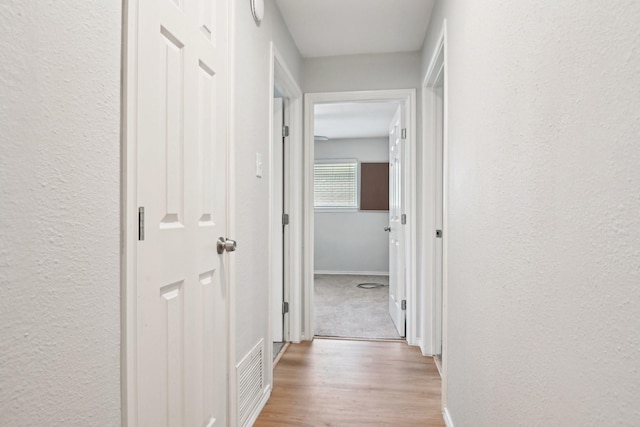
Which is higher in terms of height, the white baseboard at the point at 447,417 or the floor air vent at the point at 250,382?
the floor air vent at the point at 250,382

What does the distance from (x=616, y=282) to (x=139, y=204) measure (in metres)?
1.01

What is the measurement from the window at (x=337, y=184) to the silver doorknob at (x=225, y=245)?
5269 millimetres

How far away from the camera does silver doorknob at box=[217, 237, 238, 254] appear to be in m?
1.57

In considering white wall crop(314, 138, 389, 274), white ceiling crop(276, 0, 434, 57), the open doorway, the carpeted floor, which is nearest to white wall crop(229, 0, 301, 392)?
white ceiling crop(276, 0, 434, 57)

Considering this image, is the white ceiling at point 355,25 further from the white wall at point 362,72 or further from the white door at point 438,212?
the white door at point 438,212

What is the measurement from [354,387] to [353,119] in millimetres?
3742

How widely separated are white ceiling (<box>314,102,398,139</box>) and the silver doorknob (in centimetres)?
289

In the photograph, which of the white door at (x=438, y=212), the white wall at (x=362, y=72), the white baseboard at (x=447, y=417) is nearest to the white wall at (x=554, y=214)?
the white baseboard at (x=447, y=417)

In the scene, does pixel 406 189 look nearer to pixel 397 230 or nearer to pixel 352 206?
pixel 397 230

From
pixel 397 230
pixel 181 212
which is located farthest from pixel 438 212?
pixel 181 212

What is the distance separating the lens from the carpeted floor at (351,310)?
3.52 meters

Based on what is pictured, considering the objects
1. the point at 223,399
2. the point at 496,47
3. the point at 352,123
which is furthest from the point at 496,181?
the point at 352,123

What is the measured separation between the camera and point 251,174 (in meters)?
2.01

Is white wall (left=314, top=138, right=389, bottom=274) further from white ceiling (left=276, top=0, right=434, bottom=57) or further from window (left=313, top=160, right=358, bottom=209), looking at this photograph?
white ceiling (left=276, top=0, right=434, bottom=57)
